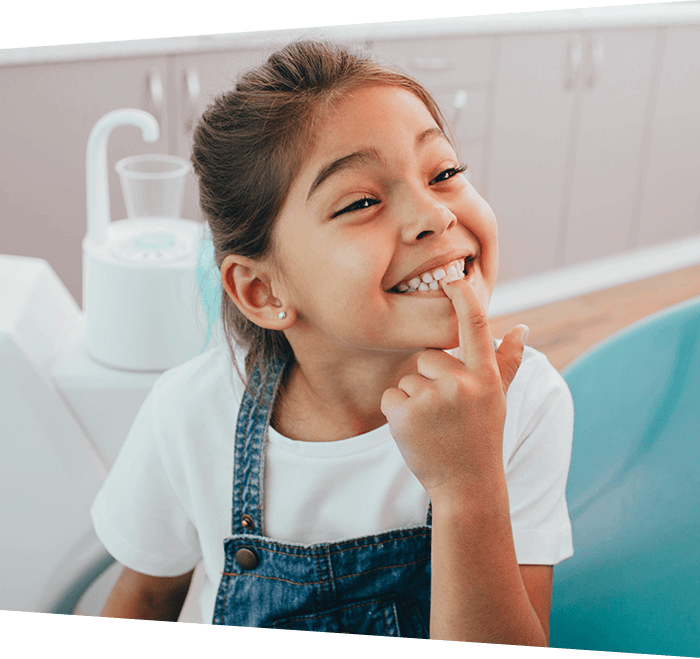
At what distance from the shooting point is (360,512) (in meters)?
0.53

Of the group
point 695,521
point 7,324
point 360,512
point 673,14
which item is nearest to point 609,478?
point 695,521

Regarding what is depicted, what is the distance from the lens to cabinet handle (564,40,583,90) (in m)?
0.51

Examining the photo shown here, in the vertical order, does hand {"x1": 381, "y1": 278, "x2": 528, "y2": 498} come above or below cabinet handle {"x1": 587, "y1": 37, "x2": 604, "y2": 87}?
below

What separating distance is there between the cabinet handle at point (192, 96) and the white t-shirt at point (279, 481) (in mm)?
164

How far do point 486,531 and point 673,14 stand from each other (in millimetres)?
344

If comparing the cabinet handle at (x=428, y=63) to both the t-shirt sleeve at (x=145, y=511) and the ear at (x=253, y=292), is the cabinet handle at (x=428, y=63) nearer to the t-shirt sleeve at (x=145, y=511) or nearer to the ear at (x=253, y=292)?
the ear at (x=253, y=292)

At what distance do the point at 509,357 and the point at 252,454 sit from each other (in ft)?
0.64

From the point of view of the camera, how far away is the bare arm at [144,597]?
576 millimetres

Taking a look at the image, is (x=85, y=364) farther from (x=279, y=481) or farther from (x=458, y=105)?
(x=458, y=105)

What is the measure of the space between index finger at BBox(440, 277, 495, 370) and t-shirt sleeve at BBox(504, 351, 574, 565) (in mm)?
89

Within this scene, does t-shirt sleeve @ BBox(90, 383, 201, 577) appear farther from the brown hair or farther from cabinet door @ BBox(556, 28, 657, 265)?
cabinet door @ BBox(556, 28, 657, 265)

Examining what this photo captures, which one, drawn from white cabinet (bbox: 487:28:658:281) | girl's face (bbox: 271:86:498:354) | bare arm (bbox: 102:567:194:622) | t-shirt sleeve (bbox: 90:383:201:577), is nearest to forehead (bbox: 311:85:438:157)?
girl's face (bbox: 271:86:498:354)

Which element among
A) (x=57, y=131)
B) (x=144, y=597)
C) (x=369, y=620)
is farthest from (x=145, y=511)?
(x=57, y=131)

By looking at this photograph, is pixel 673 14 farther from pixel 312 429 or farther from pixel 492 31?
pixel 312 429
